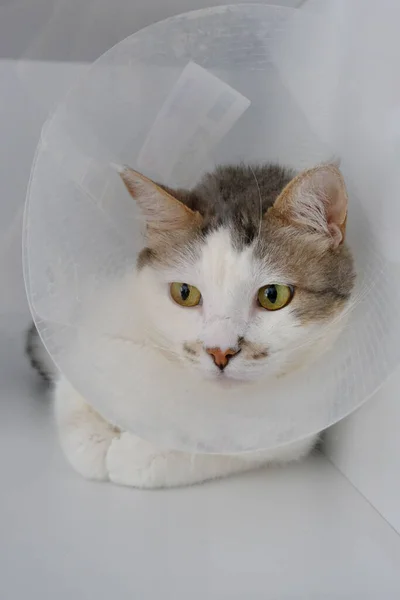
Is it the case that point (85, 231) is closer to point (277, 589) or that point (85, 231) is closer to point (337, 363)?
point (337, 363)

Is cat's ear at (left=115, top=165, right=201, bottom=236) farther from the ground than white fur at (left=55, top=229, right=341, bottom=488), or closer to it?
farther from the ground

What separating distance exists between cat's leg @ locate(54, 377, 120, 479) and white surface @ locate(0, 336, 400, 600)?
3cm

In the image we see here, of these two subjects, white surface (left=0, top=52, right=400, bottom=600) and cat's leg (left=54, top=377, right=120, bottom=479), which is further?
cat's leg (left=54, top=377, right=120, bottom=479)

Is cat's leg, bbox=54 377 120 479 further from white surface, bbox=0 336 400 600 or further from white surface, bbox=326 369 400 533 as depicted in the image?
white surface, bbox=326 369 400 533

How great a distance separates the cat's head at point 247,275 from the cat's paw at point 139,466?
194 mm

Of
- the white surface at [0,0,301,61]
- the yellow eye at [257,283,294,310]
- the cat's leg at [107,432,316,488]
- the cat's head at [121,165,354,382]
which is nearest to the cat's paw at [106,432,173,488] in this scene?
the cat's leg at [107,432,316,488]

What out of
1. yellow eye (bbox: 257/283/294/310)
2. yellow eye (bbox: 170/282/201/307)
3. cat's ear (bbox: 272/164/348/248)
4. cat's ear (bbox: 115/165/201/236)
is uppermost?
cat's ear (bbox: 272/164/348/248)

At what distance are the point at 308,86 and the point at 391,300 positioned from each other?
0.40 metres

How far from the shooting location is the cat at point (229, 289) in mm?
957

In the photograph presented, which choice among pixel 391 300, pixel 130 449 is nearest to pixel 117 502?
pixel 130 449

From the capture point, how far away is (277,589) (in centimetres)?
86

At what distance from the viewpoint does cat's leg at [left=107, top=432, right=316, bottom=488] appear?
1.09 metres

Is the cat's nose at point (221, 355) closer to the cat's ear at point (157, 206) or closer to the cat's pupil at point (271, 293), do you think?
the cat's pupil at point (271, 293)

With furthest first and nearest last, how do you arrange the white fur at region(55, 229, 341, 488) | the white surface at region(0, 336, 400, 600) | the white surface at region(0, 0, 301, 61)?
the white surface at region(0, 0, 301, 61), the white fur at region(55, 229, 341, 488), the white surface at region(0, 336, 400, 600)
